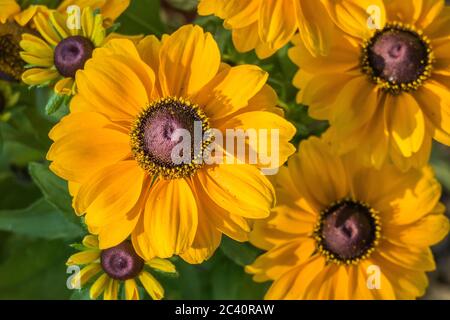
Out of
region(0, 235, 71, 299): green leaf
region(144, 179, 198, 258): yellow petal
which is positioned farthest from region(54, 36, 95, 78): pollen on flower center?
region(0, 235, 71, 299): green leaf

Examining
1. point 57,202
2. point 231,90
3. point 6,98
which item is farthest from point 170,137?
point 6,98

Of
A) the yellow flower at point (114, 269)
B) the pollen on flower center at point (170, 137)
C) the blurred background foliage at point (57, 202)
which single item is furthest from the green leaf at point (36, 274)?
the pollen on flower center at point (170, 137)

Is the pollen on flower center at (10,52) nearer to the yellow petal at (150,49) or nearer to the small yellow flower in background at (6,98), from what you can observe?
the small yellow flower in background at (6,98)

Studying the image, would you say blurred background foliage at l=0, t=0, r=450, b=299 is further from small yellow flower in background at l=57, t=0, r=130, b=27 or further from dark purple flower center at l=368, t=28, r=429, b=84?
dark purple flower center at l=368, t=28, r=429, b=84

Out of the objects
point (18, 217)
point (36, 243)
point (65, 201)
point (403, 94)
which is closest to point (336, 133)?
point (403, 94)
